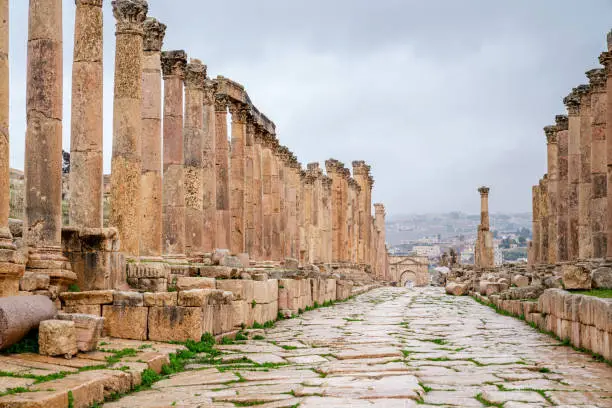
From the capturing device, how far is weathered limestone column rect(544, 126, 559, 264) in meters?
38.4

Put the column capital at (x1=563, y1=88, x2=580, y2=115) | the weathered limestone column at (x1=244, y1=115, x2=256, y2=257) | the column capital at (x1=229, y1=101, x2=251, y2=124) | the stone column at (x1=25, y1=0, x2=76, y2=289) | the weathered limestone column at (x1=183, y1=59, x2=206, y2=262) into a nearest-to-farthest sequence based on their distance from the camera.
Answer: the stone column at (x1=25, y1=0, x2=76, y2=289), the weathered limestone column at (x1=183, y1=59, x2=206, y2=262), the column capital at (x1=229, y1=101, x2=251, y2=124), the weathered limestone column at (x1=244, y1=115, x2=256, y2=257), the column capital at (x1=563, y1=88, x2=580, y2=115)

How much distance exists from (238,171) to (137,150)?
38.4 ft

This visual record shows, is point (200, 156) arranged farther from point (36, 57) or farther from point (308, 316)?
point (36, 57)

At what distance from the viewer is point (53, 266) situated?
41.3ft

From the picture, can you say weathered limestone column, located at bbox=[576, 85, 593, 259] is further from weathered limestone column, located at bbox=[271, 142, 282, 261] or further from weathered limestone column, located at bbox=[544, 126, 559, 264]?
weathered limestone column, located at bbox=[271, 142, 282, 261]

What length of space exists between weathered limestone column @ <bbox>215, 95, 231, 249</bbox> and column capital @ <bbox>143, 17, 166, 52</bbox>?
23.7 ft

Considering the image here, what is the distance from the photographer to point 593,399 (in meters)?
8.02

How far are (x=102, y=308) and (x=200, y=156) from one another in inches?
411

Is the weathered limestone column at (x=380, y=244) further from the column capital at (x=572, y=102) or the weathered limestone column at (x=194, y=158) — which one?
the weathered limestone column at (x=194, y=158)

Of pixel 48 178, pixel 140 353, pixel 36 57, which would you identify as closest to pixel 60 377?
pixel 140 353

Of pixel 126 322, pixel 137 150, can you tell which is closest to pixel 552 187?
pixel 137 150

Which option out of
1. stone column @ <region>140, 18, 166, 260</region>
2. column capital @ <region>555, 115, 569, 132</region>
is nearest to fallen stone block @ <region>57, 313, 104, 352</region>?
stone column @ <region>140, 18, 166, 260</region>

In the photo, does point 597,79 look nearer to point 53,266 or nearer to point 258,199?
point 258,199

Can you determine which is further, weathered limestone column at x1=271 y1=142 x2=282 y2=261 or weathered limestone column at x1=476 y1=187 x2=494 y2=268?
weathered limestone column at x1=476 y1=187 x2=494 y2=268
